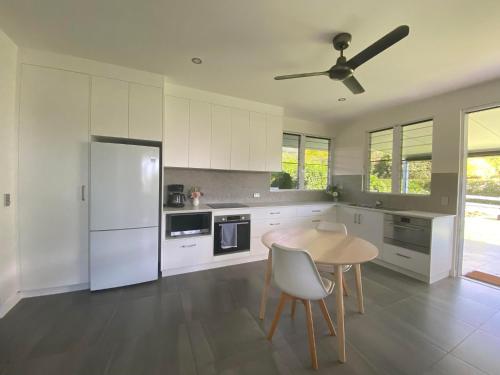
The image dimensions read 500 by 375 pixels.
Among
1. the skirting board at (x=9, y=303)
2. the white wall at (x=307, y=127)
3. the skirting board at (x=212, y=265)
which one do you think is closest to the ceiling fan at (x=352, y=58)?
the white wall at (x=307, y=127)

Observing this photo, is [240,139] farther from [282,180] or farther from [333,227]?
[333,227]

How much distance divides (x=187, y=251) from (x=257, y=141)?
2.11 metres

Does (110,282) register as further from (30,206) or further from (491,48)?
(491,48)

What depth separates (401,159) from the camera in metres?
3.70

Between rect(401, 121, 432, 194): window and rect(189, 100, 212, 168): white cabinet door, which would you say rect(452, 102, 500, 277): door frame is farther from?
rect(189, 100, 212, 168): white cabinet door

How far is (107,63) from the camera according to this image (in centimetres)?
239

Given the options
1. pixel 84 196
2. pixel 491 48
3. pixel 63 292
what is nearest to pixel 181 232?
pixel 84 196

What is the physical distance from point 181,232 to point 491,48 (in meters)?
3.83

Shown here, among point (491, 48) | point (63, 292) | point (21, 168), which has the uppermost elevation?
point (491, 48)

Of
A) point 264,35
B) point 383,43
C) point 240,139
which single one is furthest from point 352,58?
point 240,139

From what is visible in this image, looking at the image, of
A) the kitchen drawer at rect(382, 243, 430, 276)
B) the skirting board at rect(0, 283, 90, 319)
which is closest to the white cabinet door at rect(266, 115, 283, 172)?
the kitchen drawer at rect(382, 243, 430, 276)

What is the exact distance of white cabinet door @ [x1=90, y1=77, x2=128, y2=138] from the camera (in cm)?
236

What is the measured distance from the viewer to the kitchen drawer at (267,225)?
3336mm

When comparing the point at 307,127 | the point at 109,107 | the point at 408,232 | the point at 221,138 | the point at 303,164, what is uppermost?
the point at 307,127
